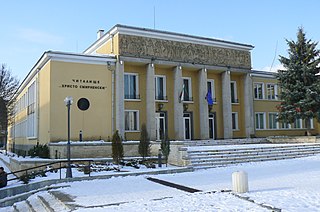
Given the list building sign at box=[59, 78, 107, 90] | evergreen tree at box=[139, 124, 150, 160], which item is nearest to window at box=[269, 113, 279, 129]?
building sign at box=[59, 78, 107, 90]

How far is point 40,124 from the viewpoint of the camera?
26531 mm

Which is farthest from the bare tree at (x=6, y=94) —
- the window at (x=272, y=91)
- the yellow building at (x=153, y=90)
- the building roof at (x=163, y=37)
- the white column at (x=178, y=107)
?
the window at (x=272, y=91)

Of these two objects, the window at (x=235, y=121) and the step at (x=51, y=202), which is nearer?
the step at (x=51, y=202)

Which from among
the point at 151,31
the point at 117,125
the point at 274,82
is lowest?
the point at 117,125

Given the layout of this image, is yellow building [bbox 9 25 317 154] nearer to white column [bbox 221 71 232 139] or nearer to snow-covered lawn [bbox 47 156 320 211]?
white column [bbox 221 71 232 139]

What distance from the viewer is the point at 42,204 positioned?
444 inches

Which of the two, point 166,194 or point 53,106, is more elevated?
point 53,106

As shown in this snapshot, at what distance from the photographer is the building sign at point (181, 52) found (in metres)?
25.8

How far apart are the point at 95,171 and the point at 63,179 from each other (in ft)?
7.90

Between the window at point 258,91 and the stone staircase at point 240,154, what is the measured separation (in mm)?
11023

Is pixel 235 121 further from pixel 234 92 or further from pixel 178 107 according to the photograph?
pixel 178 107

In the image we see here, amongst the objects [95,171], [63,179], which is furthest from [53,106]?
[63,179]

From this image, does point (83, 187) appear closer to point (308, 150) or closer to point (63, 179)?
point (63, 179)

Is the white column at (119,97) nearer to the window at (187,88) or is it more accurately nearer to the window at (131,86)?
the window at (131,86)
